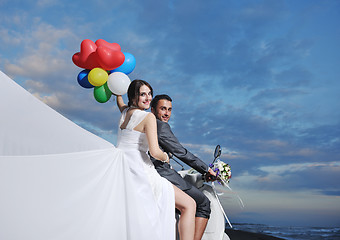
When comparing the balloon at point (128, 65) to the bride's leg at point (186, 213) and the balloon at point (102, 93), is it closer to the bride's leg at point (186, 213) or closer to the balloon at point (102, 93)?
the balloon at point (102, 93)

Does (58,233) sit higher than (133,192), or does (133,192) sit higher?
(133,192)

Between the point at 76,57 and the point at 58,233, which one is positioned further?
the point at 76,57

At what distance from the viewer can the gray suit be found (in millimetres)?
3459

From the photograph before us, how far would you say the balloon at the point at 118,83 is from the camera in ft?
13.4

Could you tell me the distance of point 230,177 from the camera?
13.0 feet

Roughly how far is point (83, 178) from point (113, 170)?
0.87 ft

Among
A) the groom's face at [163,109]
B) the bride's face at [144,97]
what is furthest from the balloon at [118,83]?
the bride's face at [144,97]

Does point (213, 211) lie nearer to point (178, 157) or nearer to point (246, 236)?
point (178, 157)

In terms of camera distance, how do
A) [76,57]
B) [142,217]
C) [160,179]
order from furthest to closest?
1. [76,57]
2. [160,179]
3. [142,217]

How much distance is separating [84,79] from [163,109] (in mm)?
1271

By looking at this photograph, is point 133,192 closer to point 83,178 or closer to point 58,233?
point 83,178

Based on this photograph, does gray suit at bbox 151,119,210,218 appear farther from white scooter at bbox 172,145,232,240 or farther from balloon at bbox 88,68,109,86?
balloon at bbox 88,68,109,86

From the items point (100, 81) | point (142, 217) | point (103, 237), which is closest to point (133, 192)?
point (142, 217)

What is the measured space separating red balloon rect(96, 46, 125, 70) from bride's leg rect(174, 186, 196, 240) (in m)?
1.74
